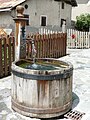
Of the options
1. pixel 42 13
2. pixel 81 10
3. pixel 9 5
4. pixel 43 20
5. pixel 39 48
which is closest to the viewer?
pixel 39 48

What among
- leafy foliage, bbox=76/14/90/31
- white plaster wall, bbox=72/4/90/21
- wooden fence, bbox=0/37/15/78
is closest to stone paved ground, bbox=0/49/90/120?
wooden fence, bbox=0/37/15/78

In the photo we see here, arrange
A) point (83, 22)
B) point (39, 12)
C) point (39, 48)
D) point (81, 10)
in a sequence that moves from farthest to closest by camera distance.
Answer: point (81, 10), point (83, 22), point (39, 12), point (39, 48)

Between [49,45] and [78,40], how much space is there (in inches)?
206

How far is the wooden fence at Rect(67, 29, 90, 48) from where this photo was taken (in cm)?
1481

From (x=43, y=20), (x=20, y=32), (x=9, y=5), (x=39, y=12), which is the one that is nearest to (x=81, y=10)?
(x=43, y=20)

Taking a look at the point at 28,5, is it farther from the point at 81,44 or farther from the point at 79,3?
the point at 79,3

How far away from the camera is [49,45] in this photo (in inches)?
398

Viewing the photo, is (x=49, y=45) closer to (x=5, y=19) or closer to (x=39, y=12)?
(x=5, y=19)

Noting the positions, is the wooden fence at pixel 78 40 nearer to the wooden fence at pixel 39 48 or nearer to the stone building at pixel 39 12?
the wooden fence at pixel 39 48

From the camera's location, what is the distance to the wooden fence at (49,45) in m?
9.20

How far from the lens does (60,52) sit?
10.9 m

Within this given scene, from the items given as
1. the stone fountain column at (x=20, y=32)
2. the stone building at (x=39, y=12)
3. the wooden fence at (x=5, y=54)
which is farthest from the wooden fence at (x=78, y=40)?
the stone fountain column at (x=20, y=32)

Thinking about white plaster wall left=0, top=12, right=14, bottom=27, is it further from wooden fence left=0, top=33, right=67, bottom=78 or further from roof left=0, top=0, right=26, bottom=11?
wooden fence left=0, top=33, right=67, bottom=78

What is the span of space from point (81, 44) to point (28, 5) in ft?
16.8
